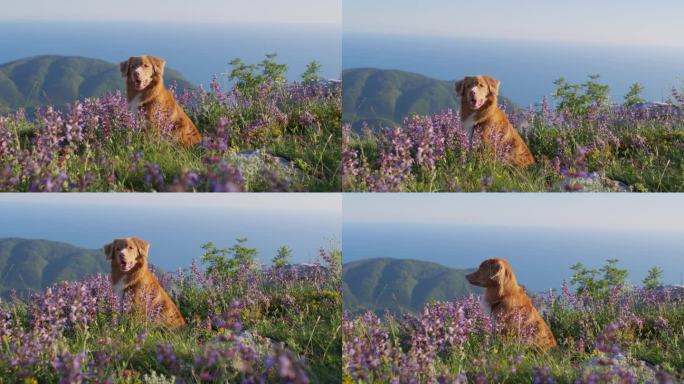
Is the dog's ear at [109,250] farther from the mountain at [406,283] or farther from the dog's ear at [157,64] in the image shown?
the mountain at [406,283]

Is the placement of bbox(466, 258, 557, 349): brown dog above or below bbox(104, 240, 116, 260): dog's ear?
below

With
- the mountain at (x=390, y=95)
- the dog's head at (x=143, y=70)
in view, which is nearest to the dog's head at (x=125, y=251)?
the dog's head at (x=143, y=70)

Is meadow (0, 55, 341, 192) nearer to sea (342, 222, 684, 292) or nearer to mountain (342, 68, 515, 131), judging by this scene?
mountain (342, 68, 515, 131)

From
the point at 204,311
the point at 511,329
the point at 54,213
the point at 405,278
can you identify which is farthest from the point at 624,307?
the point at 54,213

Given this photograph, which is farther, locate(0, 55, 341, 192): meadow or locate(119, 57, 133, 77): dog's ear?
locate(119, 57, 133, 77): dog's ear

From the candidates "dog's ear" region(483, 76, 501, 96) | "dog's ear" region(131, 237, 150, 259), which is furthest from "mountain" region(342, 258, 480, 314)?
"dog's ear" region(131, 237, 150, 259)

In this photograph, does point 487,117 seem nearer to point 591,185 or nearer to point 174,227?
point 591,185

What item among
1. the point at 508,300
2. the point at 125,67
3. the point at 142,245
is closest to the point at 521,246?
the point at 508,300
